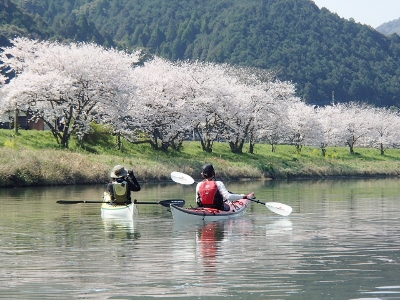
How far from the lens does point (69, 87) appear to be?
45.4m

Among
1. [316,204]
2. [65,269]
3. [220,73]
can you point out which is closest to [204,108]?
[220,73]

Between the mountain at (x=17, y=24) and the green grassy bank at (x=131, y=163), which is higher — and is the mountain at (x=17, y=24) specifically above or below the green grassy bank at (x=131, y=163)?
above

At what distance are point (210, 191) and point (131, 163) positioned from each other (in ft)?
81.4

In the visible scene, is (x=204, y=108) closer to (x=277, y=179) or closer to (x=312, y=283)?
→ (x=277, y=179)

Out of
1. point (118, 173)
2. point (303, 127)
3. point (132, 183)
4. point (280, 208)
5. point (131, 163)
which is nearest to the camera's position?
point (118, 173)

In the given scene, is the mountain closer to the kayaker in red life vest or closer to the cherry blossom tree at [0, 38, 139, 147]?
the cherry blossom tree at [0, 38, 139, 147]

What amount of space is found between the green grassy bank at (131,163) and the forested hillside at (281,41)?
264 ft

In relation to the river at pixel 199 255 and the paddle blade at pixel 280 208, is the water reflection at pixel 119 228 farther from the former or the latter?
the paddle blade at pixel 280 208

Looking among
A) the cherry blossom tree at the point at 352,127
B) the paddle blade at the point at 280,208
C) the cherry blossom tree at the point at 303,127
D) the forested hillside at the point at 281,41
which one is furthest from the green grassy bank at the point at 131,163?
the forested hillside at the point at 281,41

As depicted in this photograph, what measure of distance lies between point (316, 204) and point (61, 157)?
16254 mm

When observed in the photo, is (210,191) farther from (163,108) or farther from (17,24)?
(17,24)

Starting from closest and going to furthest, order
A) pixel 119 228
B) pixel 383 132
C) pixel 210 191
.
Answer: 1. pixel 119 228
2. pixel 210 191
3. pixel 383 132

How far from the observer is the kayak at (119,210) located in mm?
20141

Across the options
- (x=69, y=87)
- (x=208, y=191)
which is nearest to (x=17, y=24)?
(x=69, y=87)
